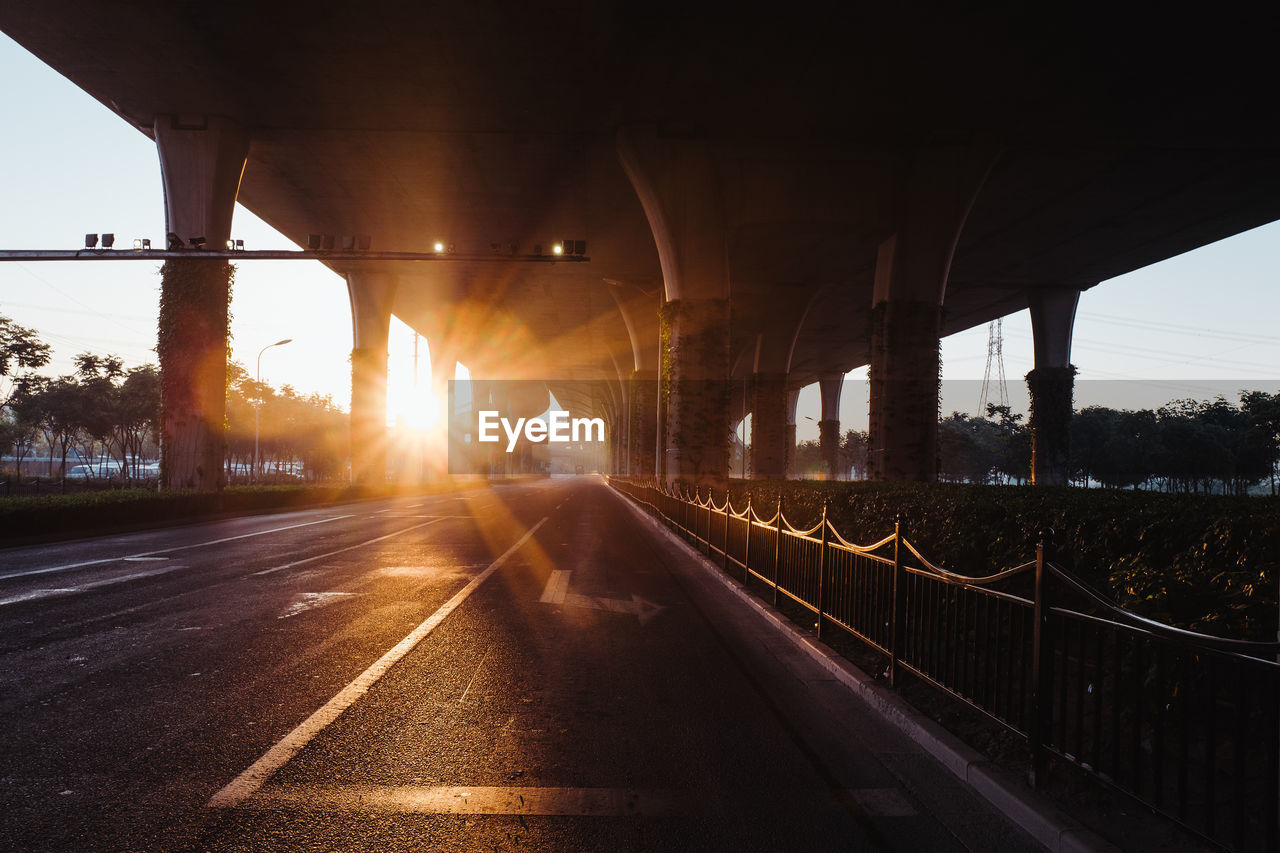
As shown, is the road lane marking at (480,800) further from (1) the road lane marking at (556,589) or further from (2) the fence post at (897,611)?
(1) the road lane marking at (556,589)

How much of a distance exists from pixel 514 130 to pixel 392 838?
22.0 metres

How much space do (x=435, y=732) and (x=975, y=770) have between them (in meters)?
3.24

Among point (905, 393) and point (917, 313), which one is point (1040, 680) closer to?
point (905, 393)

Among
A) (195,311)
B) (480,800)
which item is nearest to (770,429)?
(195,311)

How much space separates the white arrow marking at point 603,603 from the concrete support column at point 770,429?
116 ft

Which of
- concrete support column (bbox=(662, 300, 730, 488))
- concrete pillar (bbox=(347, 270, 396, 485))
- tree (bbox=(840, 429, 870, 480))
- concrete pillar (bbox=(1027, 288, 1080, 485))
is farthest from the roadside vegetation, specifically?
tree (bbox=(840, 429, 870, 480))

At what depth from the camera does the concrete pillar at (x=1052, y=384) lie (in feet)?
116

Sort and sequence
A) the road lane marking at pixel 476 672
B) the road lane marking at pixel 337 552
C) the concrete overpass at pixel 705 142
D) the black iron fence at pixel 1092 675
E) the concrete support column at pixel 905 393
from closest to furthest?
the black iron fence at pixel 1092 675, the road lane marking at pixel 476 672, the road lane marking at pixel 337 552, the concrete overpass at pixel 705 142, the concrete support column at pixel 905 393

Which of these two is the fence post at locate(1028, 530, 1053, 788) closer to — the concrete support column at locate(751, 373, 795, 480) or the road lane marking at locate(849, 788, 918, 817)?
the road lane marking at locate(849, 788, 918, 817)

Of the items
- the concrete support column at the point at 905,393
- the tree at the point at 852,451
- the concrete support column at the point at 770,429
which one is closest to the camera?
the concrete support column at the point at 905,393

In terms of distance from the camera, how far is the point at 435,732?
4.73 m

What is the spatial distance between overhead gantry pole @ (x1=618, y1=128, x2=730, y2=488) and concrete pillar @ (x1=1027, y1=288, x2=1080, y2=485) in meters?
19.8

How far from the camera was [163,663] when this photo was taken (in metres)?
6.22

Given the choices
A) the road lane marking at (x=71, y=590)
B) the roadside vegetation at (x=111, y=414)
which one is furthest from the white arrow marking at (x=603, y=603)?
the roadside vegetation at (x=111, y=414)
